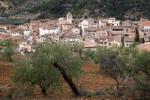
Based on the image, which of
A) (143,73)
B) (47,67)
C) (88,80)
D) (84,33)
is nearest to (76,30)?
(84,33)

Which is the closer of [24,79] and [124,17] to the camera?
[24,79]

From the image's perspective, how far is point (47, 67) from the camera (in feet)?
106

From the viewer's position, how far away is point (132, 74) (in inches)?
1324

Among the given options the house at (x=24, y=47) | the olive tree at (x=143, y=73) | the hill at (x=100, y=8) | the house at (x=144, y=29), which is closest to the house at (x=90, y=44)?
the house at (x=24, y=47)

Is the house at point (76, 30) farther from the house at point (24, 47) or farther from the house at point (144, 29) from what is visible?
the house at point (24, 47)

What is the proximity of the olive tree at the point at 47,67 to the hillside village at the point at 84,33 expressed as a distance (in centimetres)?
6500

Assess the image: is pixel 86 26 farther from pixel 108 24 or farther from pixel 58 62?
pixel 58 62

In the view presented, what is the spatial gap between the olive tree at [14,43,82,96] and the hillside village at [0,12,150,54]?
213 ft

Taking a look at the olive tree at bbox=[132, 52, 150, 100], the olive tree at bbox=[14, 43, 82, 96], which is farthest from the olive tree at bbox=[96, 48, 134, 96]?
the olive tree at bbox=[14, 43, 82, 96]

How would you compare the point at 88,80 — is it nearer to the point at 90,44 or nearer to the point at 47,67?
the point at 47,67

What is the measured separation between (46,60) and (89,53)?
4706 cm

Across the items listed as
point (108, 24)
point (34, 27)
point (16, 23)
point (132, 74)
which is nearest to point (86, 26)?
point (108, 24)

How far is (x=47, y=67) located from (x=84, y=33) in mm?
92099

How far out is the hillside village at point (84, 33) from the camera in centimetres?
10444
